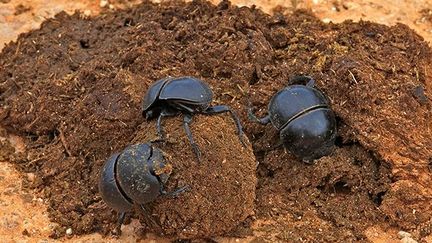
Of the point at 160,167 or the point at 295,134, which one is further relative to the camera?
the point at 295,134

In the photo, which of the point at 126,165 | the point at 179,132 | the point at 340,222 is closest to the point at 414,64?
the point at 340,222

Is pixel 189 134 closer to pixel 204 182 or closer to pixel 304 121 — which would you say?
pixel 204 182

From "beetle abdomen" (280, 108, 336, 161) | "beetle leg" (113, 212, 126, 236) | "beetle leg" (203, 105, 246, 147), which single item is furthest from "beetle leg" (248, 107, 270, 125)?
"beetle leg" (113, 212, 126, 236)

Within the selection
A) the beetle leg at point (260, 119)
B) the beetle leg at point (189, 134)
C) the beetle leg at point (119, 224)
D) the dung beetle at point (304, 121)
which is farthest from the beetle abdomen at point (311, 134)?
the beetle leg at point (119, 224)

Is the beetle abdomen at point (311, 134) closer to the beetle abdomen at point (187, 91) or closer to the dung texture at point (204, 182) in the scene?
the dung texture at point (204, 182)

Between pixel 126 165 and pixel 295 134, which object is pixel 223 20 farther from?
pixel 126 165

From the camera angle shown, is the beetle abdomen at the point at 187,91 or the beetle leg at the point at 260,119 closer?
the beetle abdomen at the point at 187,91

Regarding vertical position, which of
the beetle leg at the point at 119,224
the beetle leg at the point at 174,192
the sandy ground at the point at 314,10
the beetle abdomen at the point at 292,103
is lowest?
the beetle leg at the point at 119,224
